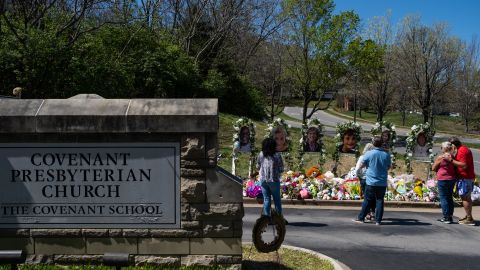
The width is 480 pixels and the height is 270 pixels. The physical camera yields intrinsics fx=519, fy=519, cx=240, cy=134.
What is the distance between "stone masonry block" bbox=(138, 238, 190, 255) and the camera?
5.74 meters

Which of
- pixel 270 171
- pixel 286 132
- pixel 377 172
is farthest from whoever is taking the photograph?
pixel 286 132

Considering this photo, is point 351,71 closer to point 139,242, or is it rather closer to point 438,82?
point 438,82

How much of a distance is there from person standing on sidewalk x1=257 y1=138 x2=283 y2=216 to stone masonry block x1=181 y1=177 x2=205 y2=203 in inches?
107

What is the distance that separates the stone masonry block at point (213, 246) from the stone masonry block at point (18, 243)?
181cm

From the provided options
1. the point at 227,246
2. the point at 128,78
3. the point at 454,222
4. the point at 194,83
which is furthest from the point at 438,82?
the point at 227,246

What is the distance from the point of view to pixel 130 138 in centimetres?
570

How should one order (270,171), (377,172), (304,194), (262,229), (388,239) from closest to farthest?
(262,229) → (270,171) → (388,239) → (377,172) → (304,194)

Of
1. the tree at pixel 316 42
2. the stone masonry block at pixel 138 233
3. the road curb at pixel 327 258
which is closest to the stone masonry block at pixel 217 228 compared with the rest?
the stone masonry block at pixel 138 233

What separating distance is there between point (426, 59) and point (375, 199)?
90.9 ft

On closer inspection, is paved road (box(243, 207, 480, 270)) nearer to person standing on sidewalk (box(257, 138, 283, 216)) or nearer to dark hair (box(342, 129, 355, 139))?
person standing on sidewalk (box(257, 138, 283, 216))

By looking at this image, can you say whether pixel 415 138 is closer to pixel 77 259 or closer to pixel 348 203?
pixel 348 203

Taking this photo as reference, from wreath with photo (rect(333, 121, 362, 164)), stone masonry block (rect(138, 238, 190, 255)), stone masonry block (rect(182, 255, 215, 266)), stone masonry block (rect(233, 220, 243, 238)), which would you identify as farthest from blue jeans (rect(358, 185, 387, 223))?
wreath with photo (rect(333, 121, 362, 164))

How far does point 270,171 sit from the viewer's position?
827cm

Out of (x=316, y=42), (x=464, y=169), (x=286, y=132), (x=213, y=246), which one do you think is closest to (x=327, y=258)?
(x=213, y=246)
